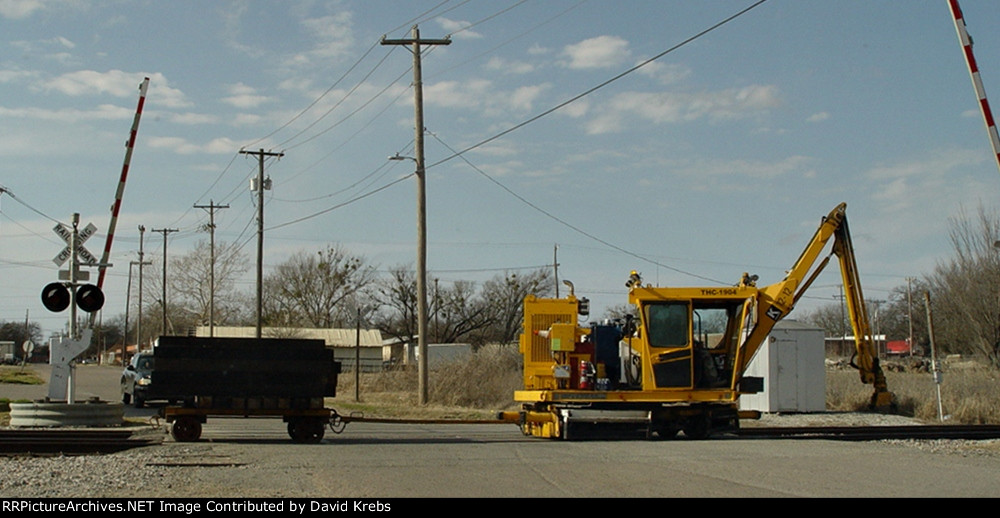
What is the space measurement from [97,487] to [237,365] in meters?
6.30


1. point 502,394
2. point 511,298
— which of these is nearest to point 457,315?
point 511,298

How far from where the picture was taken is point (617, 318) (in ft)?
65.2

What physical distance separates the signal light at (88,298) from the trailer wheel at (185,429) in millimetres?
4218

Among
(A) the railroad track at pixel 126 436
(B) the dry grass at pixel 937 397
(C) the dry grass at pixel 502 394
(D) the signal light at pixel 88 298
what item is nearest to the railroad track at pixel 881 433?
(A) the railroad track at pixel 126 436

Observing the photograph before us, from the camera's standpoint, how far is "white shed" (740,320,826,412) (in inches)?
1071

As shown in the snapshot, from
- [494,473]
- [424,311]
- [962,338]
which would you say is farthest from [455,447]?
[962,338]

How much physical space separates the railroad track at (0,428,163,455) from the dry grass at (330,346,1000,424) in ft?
33.6

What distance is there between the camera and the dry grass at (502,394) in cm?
2697

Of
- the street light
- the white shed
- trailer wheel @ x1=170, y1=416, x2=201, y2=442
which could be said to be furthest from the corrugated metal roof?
trailer wheel @ x1=170, y1=416, x2=201, y2=442

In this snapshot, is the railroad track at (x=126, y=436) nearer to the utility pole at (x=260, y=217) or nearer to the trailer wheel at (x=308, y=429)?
the trailer wheel at (x=308, y=429)

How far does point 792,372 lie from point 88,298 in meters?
18.7

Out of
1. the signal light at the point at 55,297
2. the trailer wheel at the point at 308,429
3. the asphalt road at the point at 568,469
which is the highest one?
the signal light at the point at 55,297

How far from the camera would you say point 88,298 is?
19.5m

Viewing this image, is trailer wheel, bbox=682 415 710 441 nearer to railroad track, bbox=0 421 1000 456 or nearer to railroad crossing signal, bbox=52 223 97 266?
railroad track, bbox=0 421 1000 456
